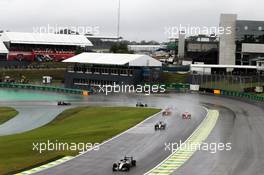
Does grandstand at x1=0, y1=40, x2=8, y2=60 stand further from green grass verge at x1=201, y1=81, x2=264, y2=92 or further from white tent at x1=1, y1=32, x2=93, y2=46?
green grass verge at x1=201, y1=81, x2=264, y2=92

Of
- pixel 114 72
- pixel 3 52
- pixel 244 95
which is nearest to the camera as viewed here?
pixel 244 95

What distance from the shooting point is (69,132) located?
63.3 m

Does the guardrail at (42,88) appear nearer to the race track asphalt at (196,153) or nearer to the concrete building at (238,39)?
the race track asphalt at (196,153)

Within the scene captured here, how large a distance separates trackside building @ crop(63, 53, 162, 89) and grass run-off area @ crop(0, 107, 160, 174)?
37.9m

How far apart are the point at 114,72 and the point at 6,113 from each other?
45.7m

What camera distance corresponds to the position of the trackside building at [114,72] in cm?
12888

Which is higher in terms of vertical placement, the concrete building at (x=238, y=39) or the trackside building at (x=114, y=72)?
the concrete building at (x=238, y=39)

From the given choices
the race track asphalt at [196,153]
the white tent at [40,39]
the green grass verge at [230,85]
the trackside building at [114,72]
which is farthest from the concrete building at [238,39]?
the race track asphalt at [196,153]

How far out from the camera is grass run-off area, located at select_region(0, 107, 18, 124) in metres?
83.2

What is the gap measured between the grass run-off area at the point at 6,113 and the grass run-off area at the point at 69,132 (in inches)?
323

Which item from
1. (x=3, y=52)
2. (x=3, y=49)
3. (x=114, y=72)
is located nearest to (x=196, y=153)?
(x=114, y=72)

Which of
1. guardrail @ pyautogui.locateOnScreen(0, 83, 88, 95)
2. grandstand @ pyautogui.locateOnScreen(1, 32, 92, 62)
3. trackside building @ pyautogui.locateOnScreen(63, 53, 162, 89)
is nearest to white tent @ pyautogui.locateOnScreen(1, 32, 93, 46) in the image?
grandstand @ pyautogui.locateOnScreen(1, 32, 92, 62)

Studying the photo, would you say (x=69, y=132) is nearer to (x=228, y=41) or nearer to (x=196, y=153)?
(x=196, y=153)

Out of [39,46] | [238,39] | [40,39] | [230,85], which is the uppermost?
[238,39]
